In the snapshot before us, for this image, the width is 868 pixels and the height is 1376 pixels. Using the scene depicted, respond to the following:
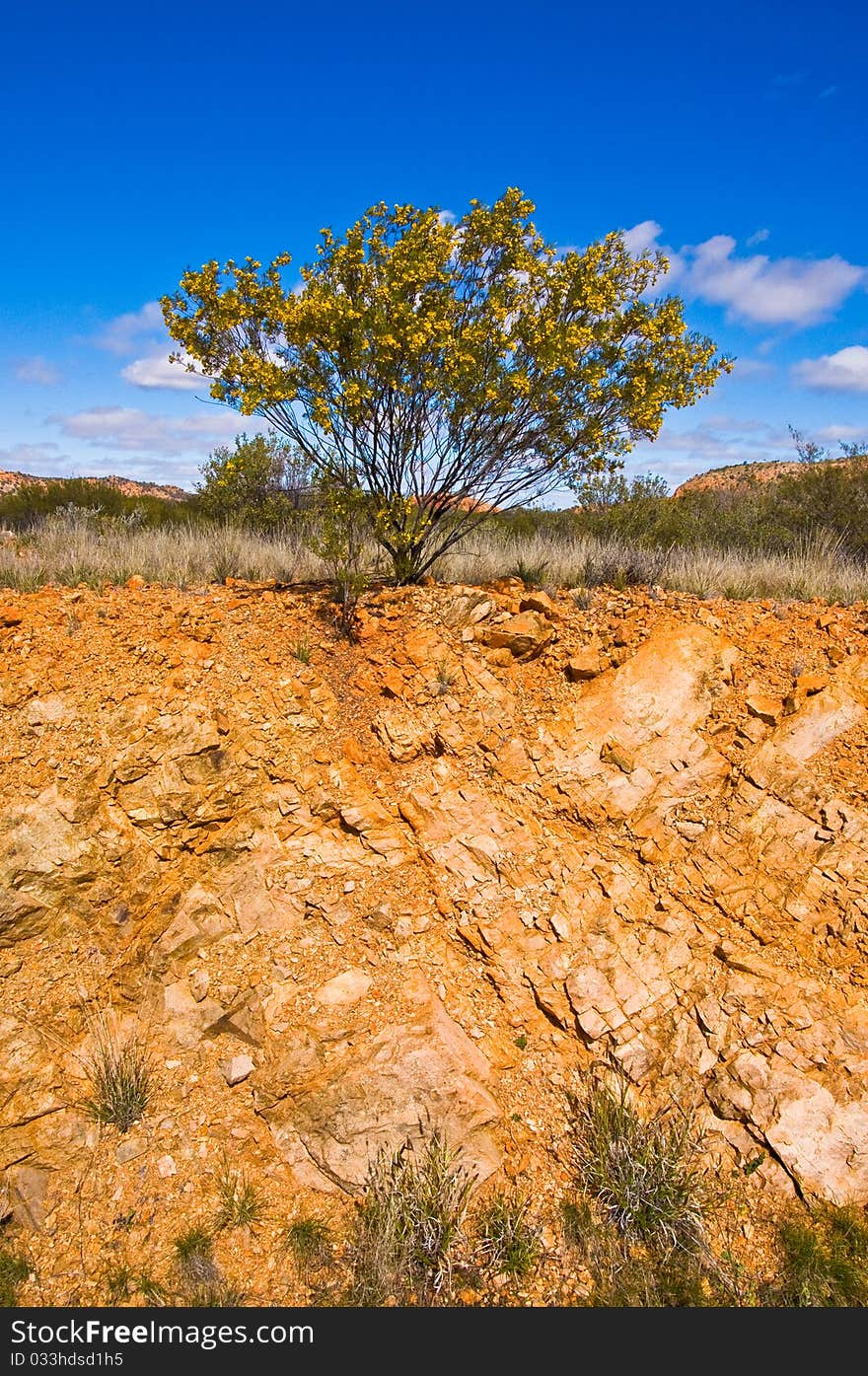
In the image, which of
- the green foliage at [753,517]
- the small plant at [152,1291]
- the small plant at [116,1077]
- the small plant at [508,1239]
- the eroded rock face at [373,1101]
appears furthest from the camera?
the green foliage at [753,517]

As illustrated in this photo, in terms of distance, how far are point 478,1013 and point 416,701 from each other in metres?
2.68

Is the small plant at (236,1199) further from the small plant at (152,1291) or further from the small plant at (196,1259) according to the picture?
the small plant at (152,1291)

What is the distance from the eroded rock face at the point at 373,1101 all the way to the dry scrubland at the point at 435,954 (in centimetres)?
2

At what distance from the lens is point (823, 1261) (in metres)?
4.25

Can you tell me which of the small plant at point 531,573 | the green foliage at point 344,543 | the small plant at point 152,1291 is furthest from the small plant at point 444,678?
the small plant at point 152,1291

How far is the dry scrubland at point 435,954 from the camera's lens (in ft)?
14.4

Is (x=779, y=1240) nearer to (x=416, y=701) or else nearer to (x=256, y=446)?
(x=416, y=701)

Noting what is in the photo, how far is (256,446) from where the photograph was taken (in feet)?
38.3

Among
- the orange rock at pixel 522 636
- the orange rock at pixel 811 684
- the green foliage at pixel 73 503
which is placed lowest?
the orange rock at pixel 811 684

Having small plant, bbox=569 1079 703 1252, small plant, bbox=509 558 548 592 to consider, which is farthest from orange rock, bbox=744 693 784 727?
small plant, bbox=569 1079 703 1252

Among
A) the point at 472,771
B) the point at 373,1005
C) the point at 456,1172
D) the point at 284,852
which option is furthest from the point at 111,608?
the point at 456,1172

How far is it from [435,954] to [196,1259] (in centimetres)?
243

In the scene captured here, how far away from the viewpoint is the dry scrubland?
438cm

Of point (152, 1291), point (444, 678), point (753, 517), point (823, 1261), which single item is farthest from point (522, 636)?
point (753, 517)
